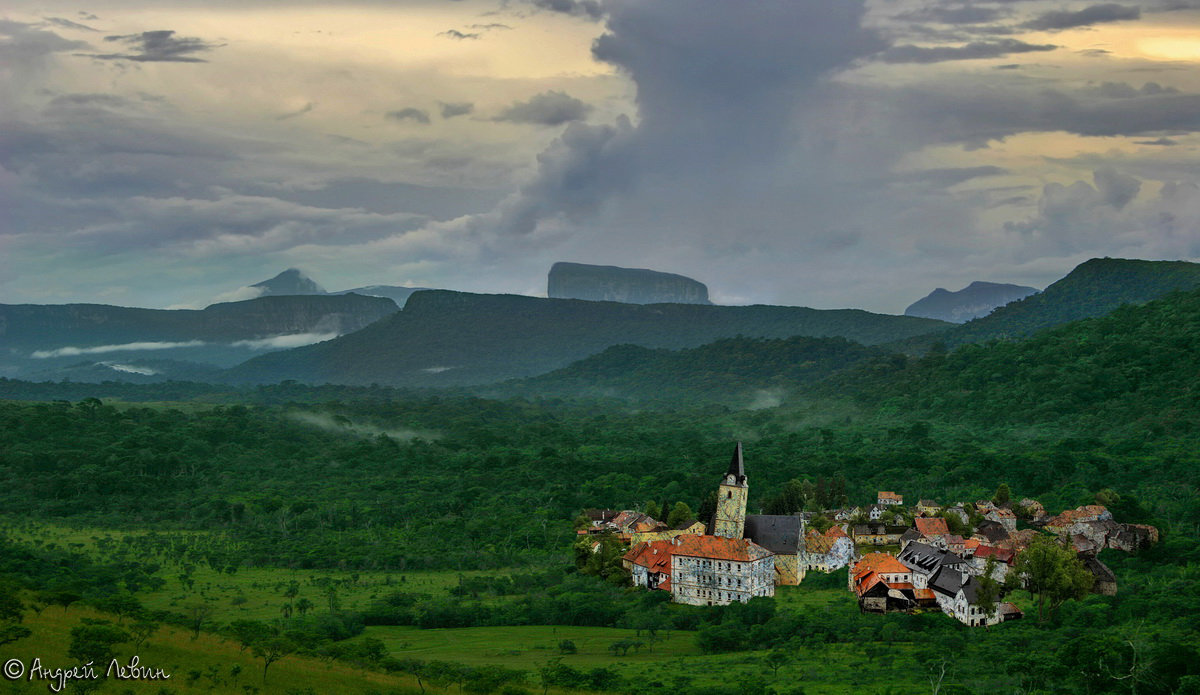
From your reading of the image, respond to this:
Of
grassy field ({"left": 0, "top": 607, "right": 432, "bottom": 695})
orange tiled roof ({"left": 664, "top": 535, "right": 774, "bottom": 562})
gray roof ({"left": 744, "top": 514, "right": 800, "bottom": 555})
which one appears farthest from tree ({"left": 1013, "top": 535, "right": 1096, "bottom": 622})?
grassy field ({"left": 0, "top": 607, "right": 432, "bottom": 695})

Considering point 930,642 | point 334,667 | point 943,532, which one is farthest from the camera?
point 943,532

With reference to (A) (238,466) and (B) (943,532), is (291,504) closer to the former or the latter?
(A) (238,466)

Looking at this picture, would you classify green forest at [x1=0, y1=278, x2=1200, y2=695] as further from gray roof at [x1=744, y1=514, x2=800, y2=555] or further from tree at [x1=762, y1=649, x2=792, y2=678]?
gray roof at [x1=744, y1=514, x2=800, y2=555]

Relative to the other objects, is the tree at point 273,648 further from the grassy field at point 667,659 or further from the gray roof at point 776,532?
the gray roof at point 776,532

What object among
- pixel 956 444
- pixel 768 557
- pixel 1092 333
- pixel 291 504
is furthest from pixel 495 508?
pixel 1092 333

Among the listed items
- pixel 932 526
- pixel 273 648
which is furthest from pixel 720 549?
pixel 273 648

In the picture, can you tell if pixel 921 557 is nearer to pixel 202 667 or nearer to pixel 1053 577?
pixel 1053 577

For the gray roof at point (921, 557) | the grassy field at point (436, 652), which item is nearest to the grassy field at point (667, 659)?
the grassy field at point (436, 652)
